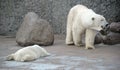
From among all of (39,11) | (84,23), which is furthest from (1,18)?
(84,23)

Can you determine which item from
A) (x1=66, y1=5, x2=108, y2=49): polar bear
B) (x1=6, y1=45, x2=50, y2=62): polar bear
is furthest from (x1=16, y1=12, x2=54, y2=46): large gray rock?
(x1=6, y1=45, x2=50, y2=62): polar bear

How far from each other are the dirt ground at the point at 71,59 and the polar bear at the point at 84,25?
23 centimetres

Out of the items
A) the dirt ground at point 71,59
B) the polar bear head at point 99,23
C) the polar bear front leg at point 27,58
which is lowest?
the dirt ground at point 71,59

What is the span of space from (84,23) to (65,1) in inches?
121

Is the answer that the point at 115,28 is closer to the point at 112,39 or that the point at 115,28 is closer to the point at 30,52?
the point at 112,39

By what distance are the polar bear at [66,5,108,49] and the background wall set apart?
2.16 m

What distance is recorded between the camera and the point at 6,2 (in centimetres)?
1141

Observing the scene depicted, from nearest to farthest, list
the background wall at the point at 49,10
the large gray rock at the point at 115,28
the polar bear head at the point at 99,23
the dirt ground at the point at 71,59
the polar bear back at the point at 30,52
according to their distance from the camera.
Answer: the dirt ground at the point at 71,59 < the polar bear back at the point at 30,52 < the polar bear head at the point at 99,23 < the large gray rock at the point at 115,28 < the background wall at the point at 49,10

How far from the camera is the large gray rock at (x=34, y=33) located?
28.0 feet

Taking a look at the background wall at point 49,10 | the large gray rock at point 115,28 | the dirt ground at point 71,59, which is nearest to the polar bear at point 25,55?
the dirt ground at point 71,59

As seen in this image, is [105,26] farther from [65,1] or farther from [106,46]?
[65,1]

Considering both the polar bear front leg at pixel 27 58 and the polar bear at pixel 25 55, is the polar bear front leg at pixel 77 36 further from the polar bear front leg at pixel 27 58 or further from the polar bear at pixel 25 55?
the polar bear front leg at pixel 27 58

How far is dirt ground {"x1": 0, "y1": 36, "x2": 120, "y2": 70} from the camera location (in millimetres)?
5879

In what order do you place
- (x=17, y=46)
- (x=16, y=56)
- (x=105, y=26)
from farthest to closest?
(x=17, y=46)
(x=105, y=26)
(x=16, y=56)
